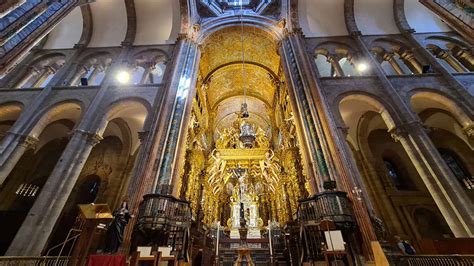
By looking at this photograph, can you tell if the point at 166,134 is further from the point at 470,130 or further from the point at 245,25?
the point at 470,130

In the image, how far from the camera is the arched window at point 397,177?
441 inches

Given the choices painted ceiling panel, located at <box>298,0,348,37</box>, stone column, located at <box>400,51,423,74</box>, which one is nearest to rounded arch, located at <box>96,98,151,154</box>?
painted ceiling panel, located at <box>298,0,348,37</box>

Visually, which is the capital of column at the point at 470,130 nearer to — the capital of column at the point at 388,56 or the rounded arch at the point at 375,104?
the rounded arch at the point at 375,104

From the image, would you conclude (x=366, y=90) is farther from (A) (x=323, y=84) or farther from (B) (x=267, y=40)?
(B) (x=267, y=40)

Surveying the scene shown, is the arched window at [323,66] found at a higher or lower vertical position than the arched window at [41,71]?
higher

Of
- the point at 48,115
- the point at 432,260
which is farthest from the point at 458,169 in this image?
the point at 48,115

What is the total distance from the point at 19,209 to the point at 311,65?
15.0 meters

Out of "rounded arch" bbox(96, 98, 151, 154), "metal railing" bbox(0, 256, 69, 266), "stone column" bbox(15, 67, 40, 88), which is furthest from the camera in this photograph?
"stone column" bbox(15, 67, 40, 88)

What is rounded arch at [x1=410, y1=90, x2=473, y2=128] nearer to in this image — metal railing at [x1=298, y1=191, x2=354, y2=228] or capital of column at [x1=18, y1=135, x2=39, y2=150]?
metal railing at [x1=298, y1=191, x2=354, y2=228]

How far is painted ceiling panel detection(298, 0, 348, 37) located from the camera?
12523 mm

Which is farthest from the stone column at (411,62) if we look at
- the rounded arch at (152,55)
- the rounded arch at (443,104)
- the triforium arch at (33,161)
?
the triforium arch at (33,161)

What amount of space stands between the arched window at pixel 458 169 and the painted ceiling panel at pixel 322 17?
8.40 meters

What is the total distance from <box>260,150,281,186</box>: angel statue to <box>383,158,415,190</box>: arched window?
5.82 m

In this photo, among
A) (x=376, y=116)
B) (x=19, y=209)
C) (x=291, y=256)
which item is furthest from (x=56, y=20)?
(x=376, y=116)
